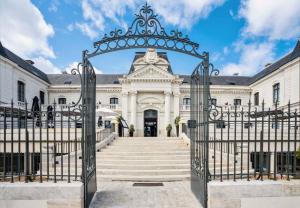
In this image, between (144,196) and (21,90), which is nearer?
(144,196)

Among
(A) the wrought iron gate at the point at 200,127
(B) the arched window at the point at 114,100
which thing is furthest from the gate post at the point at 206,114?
(B) the arched window at the point at 114,100

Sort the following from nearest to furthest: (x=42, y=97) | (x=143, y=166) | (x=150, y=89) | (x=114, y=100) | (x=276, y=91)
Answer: (x=143, y=166)
(x=276, y=91)
(x=150, y=89)
(x=42, y=97)
(x=114, y=100)

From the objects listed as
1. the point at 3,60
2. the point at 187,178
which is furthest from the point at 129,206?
the point at 3,60

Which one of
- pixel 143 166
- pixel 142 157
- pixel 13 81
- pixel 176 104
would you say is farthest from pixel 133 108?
pixel 143 166

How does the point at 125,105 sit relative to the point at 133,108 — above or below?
above

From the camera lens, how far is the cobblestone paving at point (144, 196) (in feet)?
17.1

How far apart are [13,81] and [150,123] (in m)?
14.1

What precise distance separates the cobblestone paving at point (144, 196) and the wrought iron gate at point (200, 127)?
37cm

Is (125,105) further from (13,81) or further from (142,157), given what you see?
(142,157)

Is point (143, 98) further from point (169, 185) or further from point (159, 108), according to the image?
point (169, 185)

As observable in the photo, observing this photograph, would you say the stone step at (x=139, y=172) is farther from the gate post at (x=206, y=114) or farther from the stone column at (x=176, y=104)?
the stone column at (x=176, y=104)

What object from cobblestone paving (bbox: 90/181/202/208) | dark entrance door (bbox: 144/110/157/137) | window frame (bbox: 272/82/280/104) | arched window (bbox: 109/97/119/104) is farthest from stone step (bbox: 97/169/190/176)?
arched window (bbox: 109/97/119/104)

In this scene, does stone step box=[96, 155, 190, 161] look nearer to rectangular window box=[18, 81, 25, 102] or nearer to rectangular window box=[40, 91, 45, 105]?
rectangular window box=[18, 81, 25, 102]

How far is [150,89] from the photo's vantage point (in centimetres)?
2741
